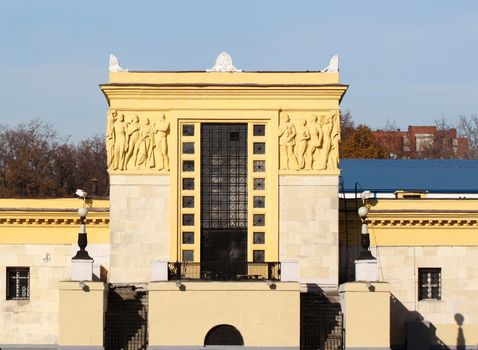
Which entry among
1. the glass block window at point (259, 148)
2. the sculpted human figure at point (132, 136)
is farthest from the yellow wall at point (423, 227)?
the sculpted human figure at point (132, 136)

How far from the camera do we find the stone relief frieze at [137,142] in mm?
52469

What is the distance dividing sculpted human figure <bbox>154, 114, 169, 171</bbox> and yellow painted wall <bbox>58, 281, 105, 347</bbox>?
494 cm

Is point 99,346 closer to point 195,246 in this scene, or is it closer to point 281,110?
point 195,246

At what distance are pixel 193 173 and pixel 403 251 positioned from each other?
25.3 feet

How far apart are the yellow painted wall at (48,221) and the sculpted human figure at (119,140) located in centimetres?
220

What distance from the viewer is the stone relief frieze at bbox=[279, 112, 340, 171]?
52.5 m

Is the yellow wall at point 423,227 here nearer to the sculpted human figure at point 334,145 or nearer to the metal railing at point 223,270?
the sculpted human figure at point 334,145

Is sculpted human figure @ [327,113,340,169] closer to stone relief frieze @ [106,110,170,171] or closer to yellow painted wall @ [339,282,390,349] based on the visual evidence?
yellow painted wall @ [339,282,390,349]

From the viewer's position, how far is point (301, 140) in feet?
172

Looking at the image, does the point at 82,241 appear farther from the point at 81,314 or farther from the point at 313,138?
the point at 313,138

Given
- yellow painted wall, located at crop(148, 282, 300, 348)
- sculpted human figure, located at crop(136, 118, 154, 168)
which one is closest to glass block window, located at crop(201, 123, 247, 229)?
sculpted human figure, located at crop(136, 118, 154, 168)

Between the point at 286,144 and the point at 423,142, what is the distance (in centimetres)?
7143

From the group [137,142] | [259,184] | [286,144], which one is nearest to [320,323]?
[259,184]

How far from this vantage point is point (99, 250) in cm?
5422
